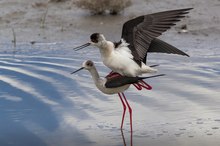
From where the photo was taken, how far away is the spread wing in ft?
23.7

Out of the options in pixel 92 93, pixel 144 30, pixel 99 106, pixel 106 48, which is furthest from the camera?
pixel 92 93

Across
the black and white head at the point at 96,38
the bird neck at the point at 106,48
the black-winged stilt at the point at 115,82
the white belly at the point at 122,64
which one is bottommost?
the black-winged stilt at the point at 115,82

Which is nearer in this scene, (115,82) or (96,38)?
(96,38)

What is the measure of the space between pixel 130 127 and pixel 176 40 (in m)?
4.08

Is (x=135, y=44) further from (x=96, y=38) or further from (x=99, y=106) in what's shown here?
(x=99, y=106)

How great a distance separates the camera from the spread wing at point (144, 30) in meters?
7.21

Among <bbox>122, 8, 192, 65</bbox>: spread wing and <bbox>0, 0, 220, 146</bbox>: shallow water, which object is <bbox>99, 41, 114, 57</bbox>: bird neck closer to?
<bbox>122, 8, 192, 65</bbox>: spread wing

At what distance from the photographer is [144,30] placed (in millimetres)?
7262

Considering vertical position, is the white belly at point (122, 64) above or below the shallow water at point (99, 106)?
above

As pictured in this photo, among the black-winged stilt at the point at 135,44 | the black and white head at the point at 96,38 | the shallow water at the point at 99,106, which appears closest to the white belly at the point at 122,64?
the black-winged stilt at the point at 135,44

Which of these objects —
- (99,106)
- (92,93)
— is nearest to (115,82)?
(99,106)

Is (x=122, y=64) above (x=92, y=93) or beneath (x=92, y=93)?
above

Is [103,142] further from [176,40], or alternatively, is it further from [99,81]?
[176,40]

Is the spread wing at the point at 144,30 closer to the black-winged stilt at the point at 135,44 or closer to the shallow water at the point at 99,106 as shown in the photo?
the black-winged stilt at the point at 135,44
